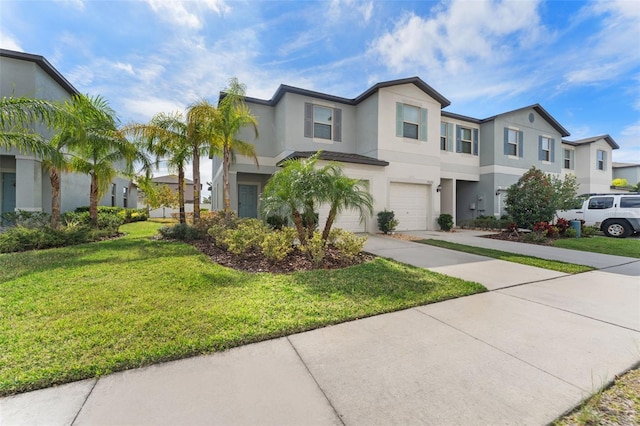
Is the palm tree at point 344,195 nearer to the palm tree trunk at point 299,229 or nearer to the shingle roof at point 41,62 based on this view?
the palm tree trunk at point 299,229

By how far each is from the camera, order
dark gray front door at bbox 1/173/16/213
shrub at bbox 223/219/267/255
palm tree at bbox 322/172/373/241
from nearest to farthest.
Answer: palm tree at bbox 322/172/373/241, shrub at bbox 223/219/267/255, dark gray front door at bbox 1/173/16/213

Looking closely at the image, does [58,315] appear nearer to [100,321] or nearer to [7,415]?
[100,321]

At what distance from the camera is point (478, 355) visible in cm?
282

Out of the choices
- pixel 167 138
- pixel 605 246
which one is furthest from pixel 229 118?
pixel 605 246

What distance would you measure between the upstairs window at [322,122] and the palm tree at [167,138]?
5.59 metres

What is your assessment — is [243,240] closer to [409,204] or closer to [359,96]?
[409,204]

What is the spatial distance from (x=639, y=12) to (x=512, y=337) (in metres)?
9.30

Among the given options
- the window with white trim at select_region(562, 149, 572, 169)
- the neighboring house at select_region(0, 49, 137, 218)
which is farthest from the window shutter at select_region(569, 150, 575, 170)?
the neighboring house at select_region(0, 49, 137, 218)

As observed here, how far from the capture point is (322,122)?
546 inches

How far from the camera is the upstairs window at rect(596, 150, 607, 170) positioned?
2259 cm

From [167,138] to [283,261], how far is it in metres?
7.57

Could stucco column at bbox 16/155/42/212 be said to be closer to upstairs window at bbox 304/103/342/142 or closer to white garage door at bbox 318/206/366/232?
upstairs window at bbox 304/103/342/142

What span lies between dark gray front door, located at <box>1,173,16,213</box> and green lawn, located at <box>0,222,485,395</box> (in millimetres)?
9897

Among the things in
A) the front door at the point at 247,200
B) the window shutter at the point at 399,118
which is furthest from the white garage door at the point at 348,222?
the front door at the point at 247,200
